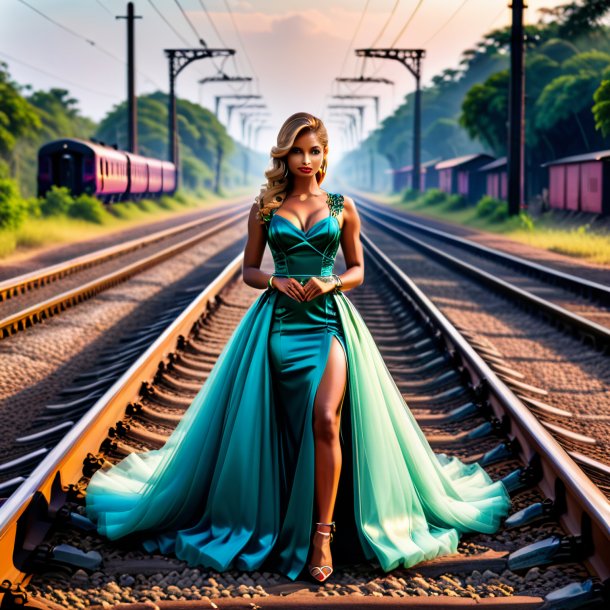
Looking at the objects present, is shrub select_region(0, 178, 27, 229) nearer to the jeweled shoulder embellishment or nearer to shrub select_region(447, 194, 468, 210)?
the jeweled shoulder embellishment

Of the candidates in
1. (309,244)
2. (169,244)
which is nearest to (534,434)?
(309,244)

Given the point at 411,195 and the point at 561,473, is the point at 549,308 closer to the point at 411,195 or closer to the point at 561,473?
the point at 561,473

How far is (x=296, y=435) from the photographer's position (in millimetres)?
3771

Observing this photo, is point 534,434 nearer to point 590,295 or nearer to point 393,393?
point 393,393

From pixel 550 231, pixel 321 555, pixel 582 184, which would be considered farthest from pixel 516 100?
pixel 321 555

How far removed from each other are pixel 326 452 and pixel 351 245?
89 cm

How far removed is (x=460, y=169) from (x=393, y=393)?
4896 cm

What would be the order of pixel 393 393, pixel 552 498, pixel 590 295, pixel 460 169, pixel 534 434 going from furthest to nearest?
1. pixel 460 169
2. pixel 590 295
3. pixel 534 434
4. pixel 552 498
5. pixel 393 393

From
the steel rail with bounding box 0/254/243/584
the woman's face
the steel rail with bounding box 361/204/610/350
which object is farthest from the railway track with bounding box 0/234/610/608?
the steel rail with bounding box 361/204/610/350

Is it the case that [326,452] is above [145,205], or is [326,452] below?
below

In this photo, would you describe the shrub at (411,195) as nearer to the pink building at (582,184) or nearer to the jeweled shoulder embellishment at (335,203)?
the pink building at (582,184)

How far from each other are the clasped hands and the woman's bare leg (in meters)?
0.29

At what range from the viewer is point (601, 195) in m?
27.8

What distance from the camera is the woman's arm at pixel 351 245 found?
151 inches
